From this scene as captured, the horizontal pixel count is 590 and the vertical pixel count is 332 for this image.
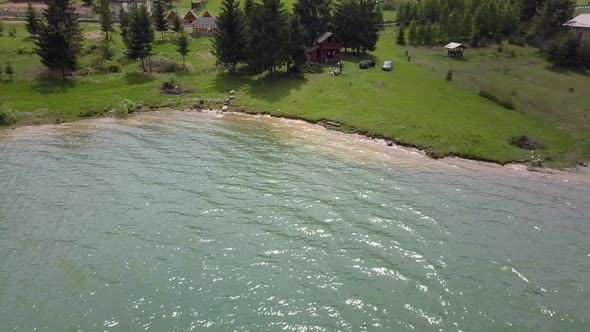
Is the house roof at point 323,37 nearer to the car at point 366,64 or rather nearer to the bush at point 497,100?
the car at point 366,64

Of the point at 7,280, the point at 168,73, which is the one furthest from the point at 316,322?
the point at 168,73

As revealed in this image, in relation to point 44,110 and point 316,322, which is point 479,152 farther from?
point 44,110

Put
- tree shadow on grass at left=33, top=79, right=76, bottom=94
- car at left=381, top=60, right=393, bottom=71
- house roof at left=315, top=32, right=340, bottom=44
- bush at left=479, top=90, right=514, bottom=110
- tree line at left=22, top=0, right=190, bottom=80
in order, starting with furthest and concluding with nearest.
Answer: house roof at left=315, top=32, right=340, bottom=44 < car at left=381, top=60, right=393, bottom=71 < tree line at left=22, top=0, right=190, bottom=80 < tree shadow on grass at left=33, top=79, right=76, bottom=94 < bush at left=479, top=90, right=514, bottom=110

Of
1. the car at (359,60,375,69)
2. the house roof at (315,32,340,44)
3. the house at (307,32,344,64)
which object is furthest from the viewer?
the house at (307,32,344,64)

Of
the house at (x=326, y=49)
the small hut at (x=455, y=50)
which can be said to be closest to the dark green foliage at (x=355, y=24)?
the house at (x=326, y=49)

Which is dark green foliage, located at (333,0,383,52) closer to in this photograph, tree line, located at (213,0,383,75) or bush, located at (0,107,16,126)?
tree line, located at (213,0,383,75)

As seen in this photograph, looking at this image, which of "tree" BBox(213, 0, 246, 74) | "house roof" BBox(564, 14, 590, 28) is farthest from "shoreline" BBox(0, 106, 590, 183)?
"house roof" BBox(564, 14, 590, 28)
